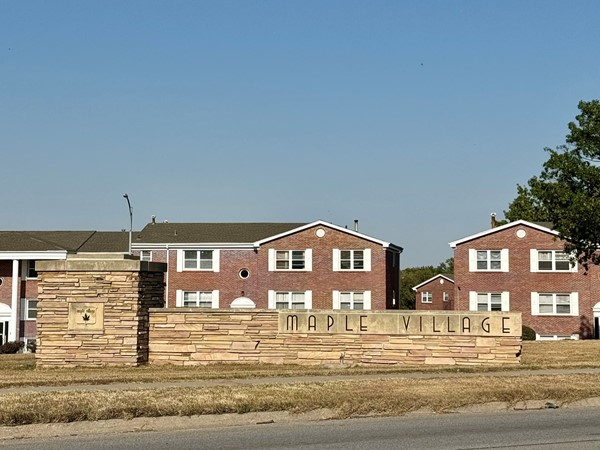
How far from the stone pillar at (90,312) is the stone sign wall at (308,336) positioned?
0.80m

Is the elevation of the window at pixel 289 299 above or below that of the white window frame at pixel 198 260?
below

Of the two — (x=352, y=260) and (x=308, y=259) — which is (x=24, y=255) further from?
(x=352, y=260)

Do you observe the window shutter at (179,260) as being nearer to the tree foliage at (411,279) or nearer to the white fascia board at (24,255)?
the white fascia board at (24,255)

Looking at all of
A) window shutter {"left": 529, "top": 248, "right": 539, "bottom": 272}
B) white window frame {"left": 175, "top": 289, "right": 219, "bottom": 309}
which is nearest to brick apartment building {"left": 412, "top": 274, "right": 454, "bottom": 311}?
window shutter {"left": 529, "top": 248, "right": 539, "bottom": 272}

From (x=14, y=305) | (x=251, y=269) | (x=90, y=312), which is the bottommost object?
(x=90, y=312)

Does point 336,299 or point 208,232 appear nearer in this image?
point 336,299

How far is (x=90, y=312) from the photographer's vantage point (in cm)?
1850

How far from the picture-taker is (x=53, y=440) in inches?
434

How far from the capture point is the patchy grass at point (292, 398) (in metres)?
12.1

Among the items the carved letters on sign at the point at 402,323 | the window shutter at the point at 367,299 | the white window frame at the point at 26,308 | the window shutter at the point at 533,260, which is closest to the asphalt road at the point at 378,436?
the carved letters on sign at the point at 402,323

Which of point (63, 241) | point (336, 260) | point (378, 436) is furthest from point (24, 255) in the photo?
point (378, 436)

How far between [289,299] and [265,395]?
35942 millimetres

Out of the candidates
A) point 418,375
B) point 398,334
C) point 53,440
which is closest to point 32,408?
point 53,440

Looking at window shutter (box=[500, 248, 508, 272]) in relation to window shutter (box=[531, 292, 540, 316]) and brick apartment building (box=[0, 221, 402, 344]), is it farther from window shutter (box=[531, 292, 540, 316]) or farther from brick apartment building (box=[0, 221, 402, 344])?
brick apartment building (box=[0, 221, 402, 344])
